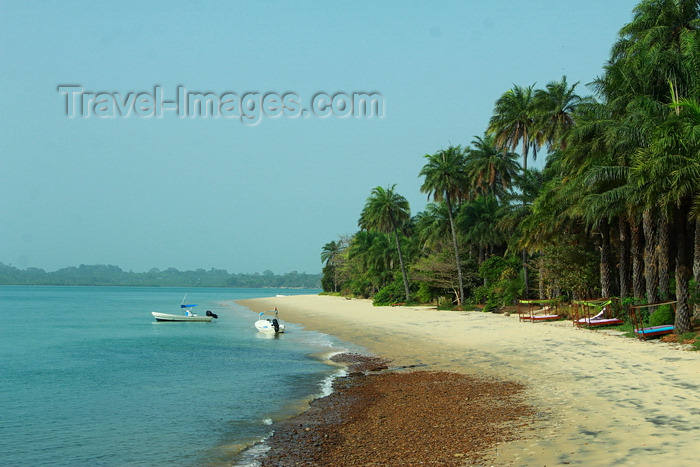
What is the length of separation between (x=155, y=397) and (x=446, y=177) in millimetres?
38010

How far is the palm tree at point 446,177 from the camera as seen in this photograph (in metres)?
50.7

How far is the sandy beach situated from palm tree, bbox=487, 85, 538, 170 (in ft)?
75.1

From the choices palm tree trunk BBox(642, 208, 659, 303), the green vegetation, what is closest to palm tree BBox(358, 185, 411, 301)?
the green vegetation

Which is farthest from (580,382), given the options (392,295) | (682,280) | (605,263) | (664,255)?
(392,295)

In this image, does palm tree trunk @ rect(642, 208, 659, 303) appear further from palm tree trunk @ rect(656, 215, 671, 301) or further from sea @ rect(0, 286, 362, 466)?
sea @ rect(0, 286, 362, 466)

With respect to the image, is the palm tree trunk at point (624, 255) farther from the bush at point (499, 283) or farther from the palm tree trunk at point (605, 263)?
the bush at point (499, 283)

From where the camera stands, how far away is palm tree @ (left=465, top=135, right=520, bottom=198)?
50438 millimetres

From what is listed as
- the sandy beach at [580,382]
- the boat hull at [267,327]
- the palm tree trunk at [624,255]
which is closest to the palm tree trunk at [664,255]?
the sandy beach at [580,382]

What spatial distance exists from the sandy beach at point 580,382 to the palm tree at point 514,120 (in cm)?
2289

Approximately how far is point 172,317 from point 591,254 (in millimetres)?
37471

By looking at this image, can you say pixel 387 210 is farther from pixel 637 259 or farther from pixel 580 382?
pixel 580 382

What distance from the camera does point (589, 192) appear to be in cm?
2570

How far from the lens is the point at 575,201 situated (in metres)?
28.5

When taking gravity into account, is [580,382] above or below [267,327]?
above
